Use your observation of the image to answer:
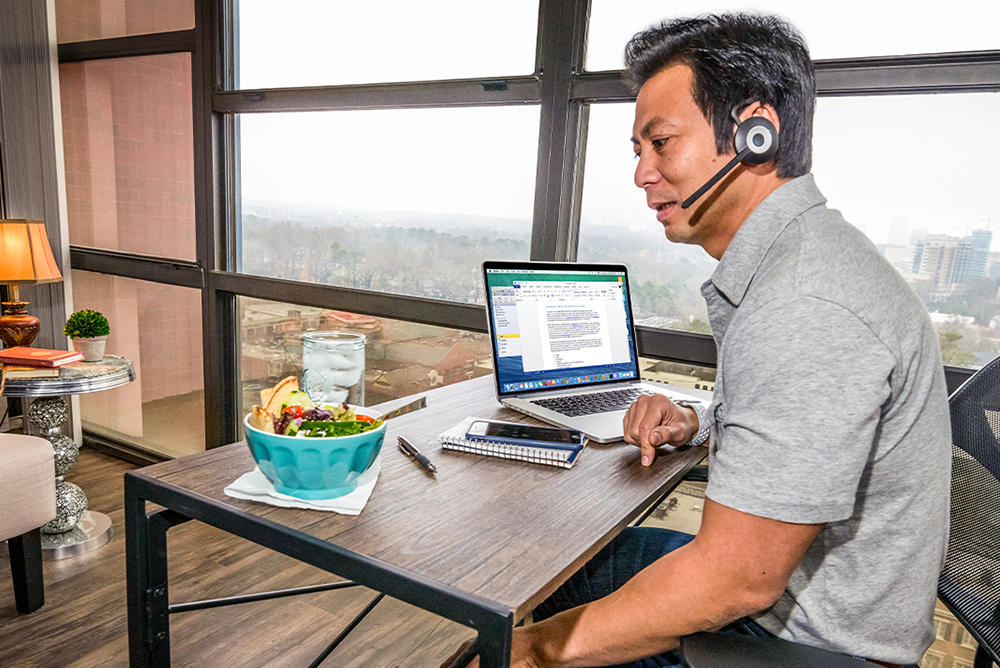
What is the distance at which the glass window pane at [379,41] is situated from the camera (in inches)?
85.2

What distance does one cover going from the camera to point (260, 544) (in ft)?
2.72

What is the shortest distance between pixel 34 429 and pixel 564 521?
3308 millimetres

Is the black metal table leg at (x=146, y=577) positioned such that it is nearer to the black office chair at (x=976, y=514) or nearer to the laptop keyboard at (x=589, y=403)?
the laptop keyboard at (x=589, y=403)

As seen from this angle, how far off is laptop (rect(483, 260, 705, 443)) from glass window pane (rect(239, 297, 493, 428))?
54cm

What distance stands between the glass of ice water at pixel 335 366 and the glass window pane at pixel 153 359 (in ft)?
5.42

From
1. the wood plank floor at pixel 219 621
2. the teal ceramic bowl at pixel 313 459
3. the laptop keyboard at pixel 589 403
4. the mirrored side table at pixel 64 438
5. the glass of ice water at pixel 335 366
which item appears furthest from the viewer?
the mirrored side table at pixel 64 438

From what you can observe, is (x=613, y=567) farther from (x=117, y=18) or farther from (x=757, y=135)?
(x=117, y=18)

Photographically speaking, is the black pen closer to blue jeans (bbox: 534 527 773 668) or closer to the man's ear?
blue jeans (bbox: 534 527 773 668)

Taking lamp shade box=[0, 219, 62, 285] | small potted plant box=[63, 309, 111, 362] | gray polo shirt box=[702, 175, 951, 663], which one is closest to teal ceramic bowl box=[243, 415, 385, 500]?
gray polo shirt box=[702, 175, 951, 663]

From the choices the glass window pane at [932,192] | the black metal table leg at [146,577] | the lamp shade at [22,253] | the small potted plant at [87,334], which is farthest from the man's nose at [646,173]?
the lamp shade at [22,253]

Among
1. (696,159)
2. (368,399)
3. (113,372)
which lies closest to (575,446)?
(696,159)

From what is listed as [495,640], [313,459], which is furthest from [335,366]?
[495,640]

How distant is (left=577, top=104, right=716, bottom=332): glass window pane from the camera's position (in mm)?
1955

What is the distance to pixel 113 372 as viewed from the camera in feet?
8.16
